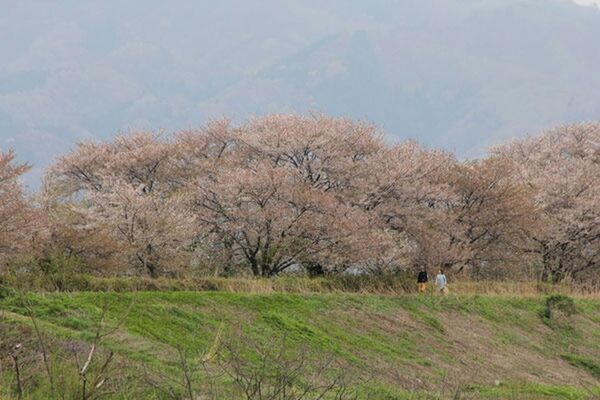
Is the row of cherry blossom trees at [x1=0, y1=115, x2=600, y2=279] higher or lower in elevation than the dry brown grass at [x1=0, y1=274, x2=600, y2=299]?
higher

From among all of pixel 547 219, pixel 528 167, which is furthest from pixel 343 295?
pixel 528 167

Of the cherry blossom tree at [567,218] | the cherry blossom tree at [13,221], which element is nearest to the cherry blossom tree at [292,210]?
the cherry blossom tree at [13,221]

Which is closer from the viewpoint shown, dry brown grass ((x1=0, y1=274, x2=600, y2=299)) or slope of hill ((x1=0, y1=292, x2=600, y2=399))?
slope of hill ((x1=0, y1=292, x2=600, y2=399))

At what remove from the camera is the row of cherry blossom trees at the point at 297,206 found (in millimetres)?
30891

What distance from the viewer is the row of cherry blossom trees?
3089 centimetres

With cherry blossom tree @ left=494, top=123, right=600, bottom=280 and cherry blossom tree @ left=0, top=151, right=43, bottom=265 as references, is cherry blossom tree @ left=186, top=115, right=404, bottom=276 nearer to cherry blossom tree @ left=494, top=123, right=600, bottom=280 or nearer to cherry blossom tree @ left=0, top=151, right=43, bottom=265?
cherry blossom tree @ left=0, top=151, right=43, bottom=265

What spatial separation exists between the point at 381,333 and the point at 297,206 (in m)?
11.0

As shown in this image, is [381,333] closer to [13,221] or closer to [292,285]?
[292,285]

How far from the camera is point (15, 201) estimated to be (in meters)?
23.9

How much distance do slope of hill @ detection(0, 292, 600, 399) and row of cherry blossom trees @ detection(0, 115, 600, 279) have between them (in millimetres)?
6376

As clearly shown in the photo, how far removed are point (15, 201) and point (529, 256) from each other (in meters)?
29.2

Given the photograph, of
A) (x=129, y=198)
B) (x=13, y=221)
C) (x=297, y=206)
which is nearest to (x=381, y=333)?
(x=297, y=206)

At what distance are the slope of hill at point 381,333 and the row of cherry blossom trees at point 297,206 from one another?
20.9 ft

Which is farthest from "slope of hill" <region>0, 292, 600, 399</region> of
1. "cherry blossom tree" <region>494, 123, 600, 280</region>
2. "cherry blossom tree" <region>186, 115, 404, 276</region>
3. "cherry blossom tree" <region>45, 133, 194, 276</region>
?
"cherry blossom tree" <region>494, 123, 600, 280</region>
